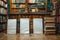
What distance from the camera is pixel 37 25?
255 inches

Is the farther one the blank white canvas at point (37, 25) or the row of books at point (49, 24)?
the blank white canvas at point (37, 25)

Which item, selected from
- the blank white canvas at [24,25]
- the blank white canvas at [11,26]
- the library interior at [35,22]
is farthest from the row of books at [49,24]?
the blank white canvas at [11,26]


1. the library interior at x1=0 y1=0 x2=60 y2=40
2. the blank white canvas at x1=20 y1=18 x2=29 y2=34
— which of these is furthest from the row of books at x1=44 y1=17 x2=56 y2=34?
the blank white canvas at x1=20 y1=18 x2=29 y2=34

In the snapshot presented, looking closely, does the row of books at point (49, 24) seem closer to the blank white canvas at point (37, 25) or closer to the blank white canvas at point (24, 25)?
the blank white canvas at point (37, 25)

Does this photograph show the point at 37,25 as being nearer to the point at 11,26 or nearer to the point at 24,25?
the point at 24,25

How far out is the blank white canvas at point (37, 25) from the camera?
253 inches

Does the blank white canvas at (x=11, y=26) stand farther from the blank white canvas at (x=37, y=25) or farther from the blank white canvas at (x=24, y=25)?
the blank white canvas at (x=37, y=25)

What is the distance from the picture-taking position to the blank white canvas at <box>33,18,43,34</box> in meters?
6.43

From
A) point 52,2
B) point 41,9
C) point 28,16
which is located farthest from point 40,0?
point 28,16

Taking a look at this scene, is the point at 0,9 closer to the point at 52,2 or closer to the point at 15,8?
the point at 15,8

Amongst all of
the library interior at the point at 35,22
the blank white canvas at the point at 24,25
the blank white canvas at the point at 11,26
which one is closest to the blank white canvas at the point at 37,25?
the library interior at the point at 35,22

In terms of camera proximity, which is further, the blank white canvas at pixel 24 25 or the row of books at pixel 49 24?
the blank white canvas at pixel 24 25

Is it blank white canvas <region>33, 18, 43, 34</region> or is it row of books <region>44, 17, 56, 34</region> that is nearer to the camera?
row of books <region>44, 17, 56, 34</region>

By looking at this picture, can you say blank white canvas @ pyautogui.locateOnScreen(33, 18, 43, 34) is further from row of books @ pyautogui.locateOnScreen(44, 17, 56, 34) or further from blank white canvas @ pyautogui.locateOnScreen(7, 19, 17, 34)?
blank white canvas @ pyautogui.locateOnScreen(7, 19, 17, 34)
